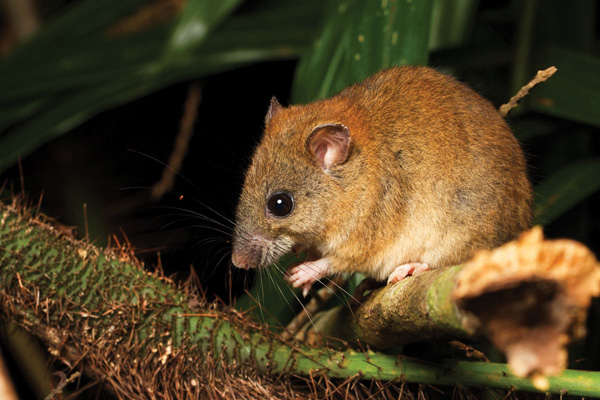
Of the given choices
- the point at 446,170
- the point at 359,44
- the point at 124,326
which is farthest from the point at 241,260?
the point at 359,44

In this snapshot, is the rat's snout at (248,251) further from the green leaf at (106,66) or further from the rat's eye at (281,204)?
the green leaf at (106,66)

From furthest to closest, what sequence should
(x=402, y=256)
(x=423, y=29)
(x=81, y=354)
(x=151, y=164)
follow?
1. (x=151, y=164)
2. (x=423, y=29)
3. (x=402, y=256)
4. (x=81, y=354)

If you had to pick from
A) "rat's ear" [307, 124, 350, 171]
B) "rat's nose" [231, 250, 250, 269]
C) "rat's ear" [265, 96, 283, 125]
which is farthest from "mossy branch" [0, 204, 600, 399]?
"rat's ear" [265, 96, 283, 125]

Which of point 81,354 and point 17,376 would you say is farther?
point 17,376

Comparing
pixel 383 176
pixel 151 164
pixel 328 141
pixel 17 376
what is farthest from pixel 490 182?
pixel 151 164

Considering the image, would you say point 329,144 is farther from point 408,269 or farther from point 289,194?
point 408,269

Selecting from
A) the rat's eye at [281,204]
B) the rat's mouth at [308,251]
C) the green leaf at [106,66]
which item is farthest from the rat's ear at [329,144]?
the green leaf at [106,66]

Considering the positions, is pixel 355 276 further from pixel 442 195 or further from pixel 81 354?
pixel 81 354
